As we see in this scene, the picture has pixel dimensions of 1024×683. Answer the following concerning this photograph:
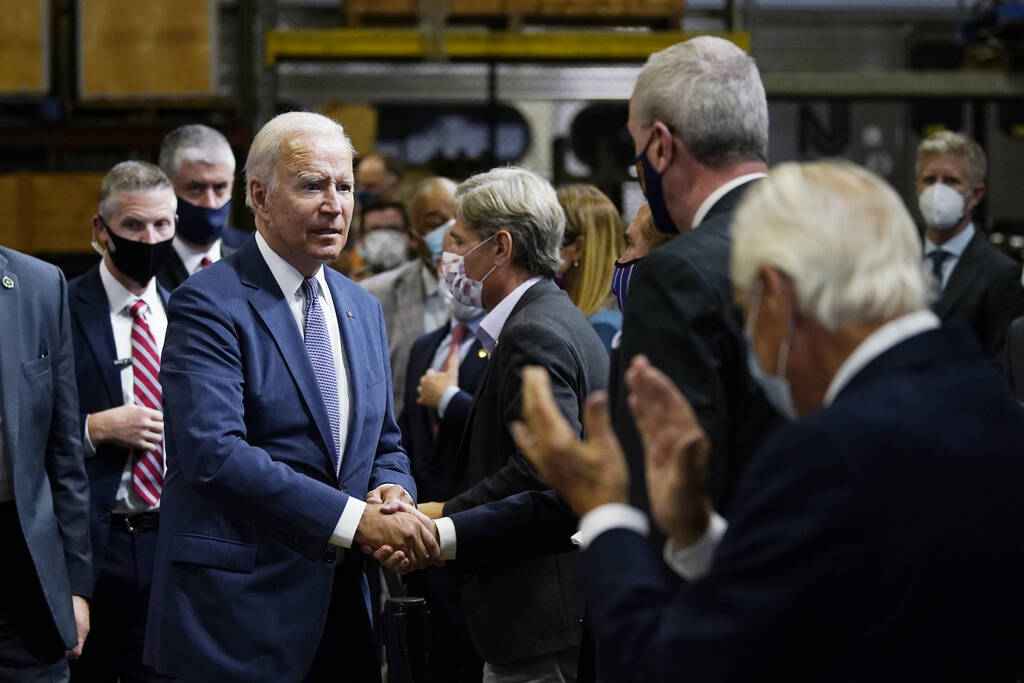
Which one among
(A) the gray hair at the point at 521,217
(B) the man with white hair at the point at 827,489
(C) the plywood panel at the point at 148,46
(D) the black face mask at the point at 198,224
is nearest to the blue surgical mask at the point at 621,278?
(A) the gray hair at the point at 521,217

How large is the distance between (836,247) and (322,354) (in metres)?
1.61

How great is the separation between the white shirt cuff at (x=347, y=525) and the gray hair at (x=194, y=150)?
2113mm

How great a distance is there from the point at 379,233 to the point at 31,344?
315cm

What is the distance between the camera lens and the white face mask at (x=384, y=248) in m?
6.38

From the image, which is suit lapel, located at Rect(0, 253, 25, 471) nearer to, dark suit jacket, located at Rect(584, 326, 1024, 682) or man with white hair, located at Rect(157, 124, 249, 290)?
man with white hair, located at Rect(157, 124, 249, 290)

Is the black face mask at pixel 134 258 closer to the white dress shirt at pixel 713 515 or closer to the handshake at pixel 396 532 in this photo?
the handshake at pixel 396 532

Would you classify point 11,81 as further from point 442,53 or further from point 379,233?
point 379,233

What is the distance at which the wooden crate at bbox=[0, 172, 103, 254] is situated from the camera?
9398 millimetres

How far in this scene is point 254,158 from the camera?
321 cm

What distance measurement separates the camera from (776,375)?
178 cm

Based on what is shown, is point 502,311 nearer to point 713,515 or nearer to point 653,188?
point 653,188

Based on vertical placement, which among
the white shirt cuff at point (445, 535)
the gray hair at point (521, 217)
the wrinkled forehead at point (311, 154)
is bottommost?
the white shirt cuff at point (445, 535)

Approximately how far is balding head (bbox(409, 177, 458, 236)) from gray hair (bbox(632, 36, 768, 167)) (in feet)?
10.7

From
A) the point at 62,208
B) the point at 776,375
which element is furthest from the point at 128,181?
the point at 62,208
